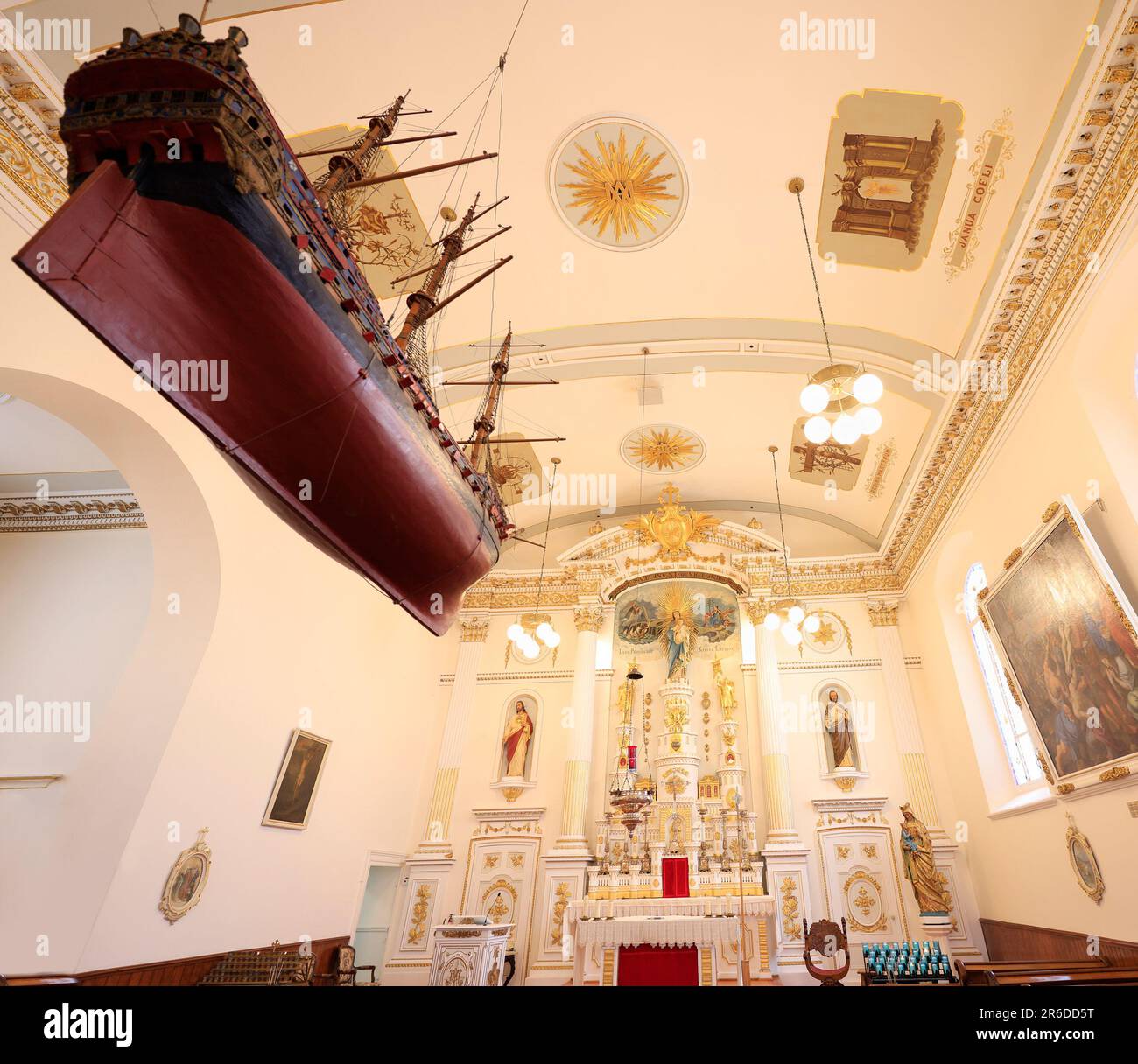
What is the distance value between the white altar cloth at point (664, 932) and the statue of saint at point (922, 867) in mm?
2617

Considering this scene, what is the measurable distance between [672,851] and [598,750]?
2049 millimetres

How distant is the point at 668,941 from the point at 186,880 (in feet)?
17.9

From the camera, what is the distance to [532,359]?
867 centimetres

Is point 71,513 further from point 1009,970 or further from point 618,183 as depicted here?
point 1009,970

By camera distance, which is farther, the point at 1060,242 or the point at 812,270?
the point at 812,270

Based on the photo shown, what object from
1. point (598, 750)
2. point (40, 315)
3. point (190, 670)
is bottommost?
point (190, 670)

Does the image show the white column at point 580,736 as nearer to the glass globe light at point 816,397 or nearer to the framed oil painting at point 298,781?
the framed oil painting at point 298,781

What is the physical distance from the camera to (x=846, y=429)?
191 inches

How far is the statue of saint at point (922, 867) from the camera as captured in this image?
26.8 feet

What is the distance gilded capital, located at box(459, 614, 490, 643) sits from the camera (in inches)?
469

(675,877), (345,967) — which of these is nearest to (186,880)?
(345,967)

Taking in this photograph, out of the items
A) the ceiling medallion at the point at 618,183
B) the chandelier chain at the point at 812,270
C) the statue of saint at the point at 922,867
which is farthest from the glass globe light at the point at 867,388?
the statue of saint at the point at 922,867
